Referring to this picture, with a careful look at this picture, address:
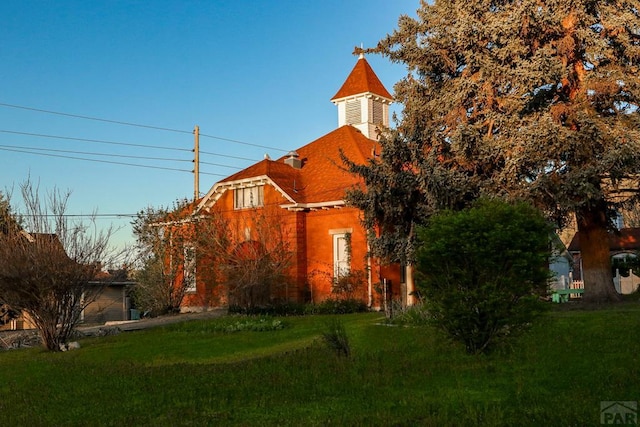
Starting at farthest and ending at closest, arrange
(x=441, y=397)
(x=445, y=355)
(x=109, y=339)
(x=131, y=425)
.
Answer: (x=109, y=339)
(x=445, y=355)
(x=441, y=397)
(x=131, y=425)

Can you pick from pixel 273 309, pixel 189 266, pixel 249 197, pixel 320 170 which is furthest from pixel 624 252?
pixel 189 266

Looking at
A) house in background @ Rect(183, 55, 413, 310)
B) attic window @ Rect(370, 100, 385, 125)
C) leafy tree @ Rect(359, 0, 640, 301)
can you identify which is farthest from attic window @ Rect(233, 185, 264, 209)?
attic window @ Rect(370, 100, 385, 125)

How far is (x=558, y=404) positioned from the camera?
6.81m

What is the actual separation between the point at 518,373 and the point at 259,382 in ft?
12.0

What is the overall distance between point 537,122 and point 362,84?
16.4m

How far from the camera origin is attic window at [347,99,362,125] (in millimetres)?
35344

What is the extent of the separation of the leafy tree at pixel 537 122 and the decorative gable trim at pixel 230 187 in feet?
21.1

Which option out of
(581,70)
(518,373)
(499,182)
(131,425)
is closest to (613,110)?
(581,70)

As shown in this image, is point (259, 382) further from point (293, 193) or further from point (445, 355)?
point (293, 193)

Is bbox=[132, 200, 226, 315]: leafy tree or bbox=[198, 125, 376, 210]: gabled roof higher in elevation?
bbox=[198, 125, 376, 210]: gabled roof

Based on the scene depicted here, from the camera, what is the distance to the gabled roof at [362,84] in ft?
116

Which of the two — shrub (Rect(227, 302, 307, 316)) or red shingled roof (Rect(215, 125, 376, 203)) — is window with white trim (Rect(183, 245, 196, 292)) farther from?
red shingled roof (Rect(215, 125, 376, 203))

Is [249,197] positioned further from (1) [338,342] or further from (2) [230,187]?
(1) [338,342]

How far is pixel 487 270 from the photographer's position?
10.1 m
